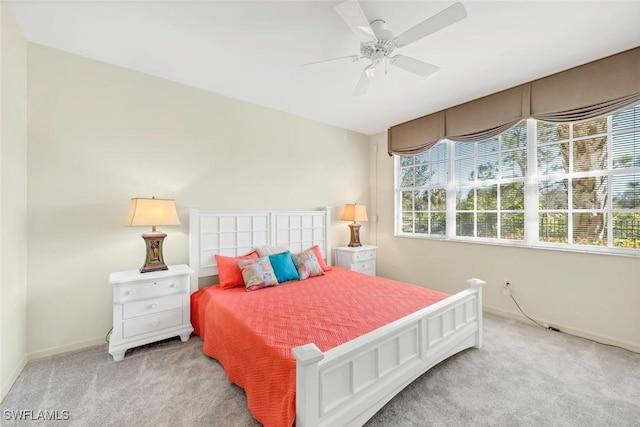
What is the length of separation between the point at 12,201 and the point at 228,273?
172 cm

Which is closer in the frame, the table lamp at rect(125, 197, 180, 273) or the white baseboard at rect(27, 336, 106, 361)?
the white baseboard at rect(27, 336, 106, 361)

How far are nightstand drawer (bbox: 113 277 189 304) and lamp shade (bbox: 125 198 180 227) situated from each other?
21.0 inches

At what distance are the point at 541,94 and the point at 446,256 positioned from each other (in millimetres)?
2166

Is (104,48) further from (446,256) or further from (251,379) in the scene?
(446,256)

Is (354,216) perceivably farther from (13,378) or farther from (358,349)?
(13,378)

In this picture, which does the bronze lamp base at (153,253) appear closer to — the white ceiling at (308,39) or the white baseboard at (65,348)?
the white baseboard at (65,348)

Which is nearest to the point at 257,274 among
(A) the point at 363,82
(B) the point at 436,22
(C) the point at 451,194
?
(A) the point at 363,82

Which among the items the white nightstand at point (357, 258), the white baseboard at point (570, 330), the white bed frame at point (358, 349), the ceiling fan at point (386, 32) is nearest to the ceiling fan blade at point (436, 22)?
the ceiling fan at point (386, 32)

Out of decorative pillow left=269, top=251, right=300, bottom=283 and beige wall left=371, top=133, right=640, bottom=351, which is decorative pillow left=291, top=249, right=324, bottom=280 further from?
beige wall left=371, top=133, right=640, bottom=351

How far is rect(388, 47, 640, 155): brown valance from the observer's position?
2365 mm

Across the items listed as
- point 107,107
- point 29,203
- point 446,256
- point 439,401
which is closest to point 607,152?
point 446,256

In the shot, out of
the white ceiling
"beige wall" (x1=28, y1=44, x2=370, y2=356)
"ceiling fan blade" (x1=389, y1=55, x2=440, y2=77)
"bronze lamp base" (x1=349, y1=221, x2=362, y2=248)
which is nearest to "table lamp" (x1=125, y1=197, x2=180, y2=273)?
"beige wall" (x1=28, y1=44, x2=370, y2=356)

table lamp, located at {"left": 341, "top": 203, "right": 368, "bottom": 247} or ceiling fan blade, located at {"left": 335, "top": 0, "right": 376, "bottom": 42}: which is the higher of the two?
ceiling fan blade, located at {"left": 335, "top": 0, "right": 376, "bottom": 42}

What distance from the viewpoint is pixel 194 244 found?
2924 mm
